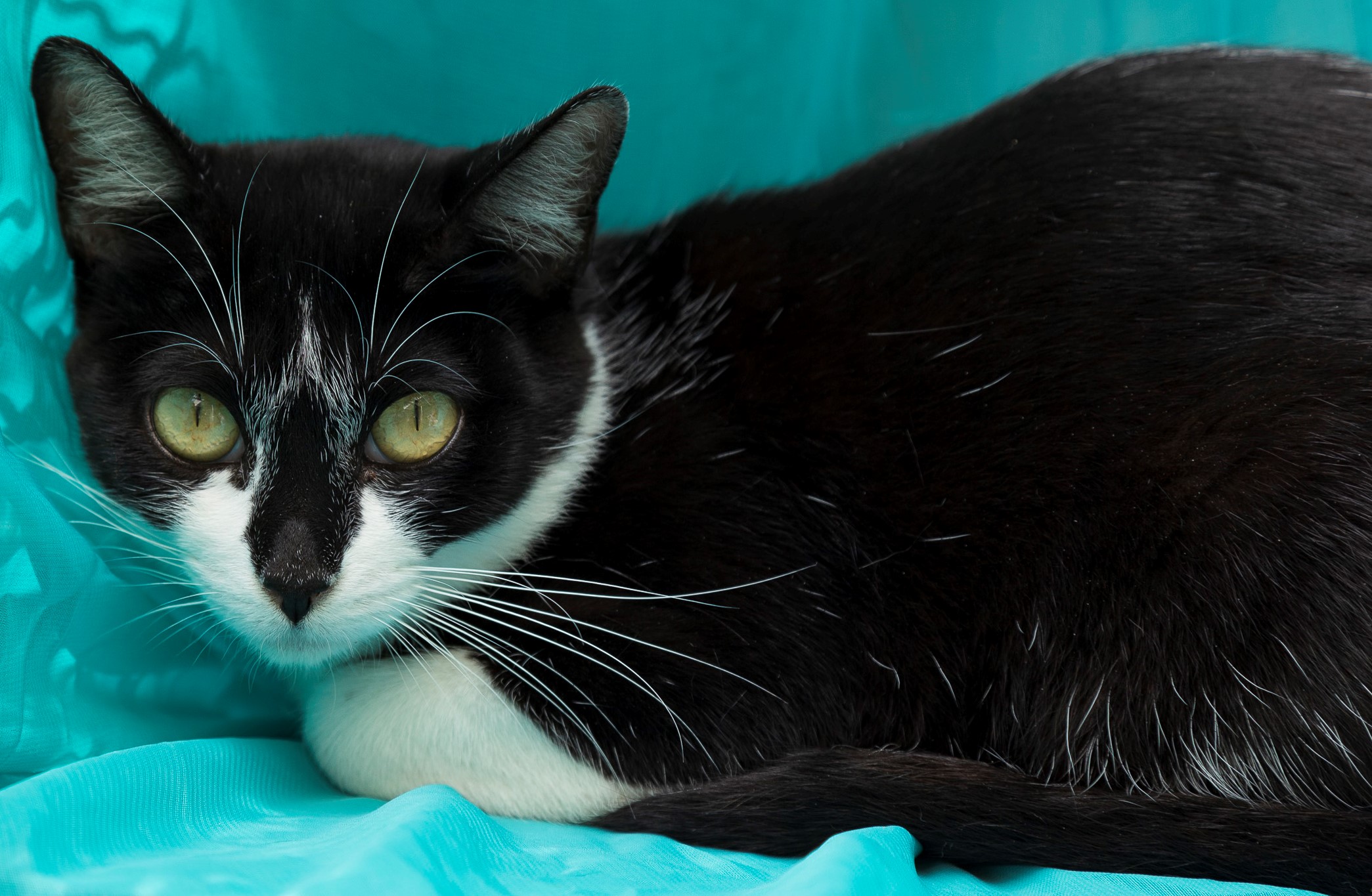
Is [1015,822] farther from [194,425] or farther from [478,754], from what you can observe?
[194,425]

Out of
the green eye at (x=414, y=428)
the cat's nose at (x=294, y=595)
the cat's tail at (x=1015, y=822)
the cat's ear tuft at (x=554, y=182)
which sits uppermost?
the cat's ear tuft at (x=554, y=182)

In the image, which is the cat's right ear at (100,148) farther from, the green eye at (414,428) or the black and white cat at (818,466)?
the green eye at (414,428)

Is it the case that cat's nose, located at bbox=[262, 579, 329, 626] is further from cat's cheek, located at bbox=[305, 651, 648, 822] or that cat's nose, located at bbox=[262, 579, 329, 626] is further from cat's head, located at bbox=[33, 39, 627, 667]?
cat's cheek, located at bbox=[305, 651, 648, 822]

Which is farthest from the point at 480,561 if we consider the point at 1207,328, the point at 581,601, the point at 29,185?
the point at 1207,328

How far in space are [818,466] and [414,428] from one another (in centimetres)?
45

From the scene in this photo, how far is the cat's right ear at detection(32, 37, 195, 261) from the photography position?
3.51 feet

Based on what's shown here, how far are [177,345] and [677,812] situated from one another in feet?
2.19

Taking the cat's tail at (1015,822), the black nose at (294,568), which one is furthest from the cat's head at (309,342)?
the cat's tail at (1015,822)

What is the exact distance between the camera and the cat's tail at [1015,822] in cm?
101

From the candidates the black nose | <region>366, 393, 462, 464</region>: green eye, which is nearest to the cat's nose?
the black nose

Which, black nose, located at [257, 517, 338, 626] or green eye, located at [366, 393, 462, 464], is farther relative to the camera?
green eye, located at [366, 393, 462, 464]

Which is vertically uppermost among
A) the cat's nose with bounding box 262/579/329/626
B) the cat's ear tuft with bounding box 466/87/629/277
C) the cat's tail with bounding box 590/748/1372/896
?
the cat's ear tuft with bounding box 466/87/629/277

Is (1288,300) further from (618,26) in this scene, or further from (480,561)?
(618,26)

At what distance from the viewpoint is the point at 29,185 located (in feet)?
3.83
